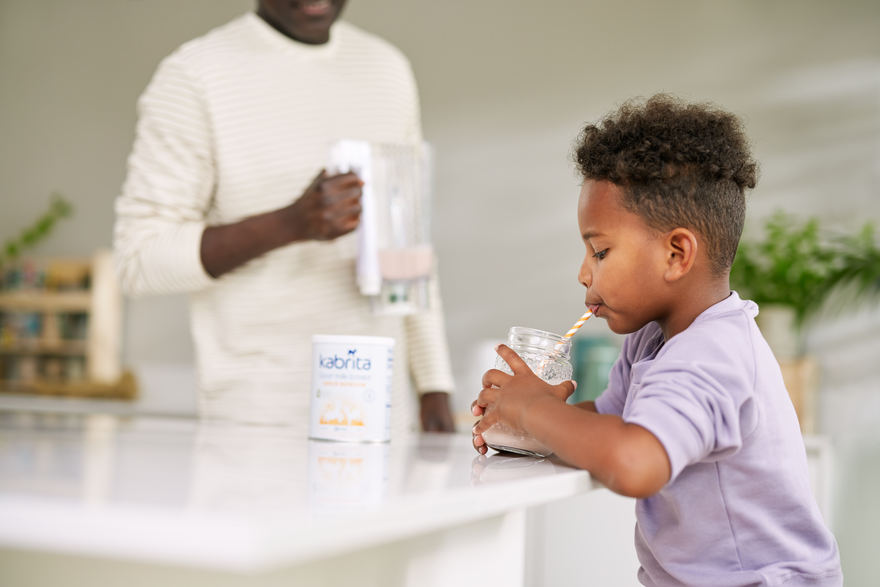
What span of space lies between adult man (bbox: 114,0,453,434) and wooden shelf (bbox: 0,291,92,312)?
125 inches

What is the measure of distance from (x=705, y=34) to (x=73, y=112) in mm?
3096

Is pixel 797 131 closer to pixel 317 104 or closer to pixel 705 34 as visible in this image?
pixel 705 34

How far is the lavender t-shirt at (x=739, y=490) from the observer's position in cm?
60

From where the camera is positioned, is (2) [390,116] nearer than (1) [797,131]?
Yes

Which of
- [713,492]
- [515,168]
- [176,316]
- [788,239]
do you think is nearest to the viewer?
[713,492]

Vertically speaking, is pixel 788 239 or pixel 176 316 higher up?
pixel 788 239

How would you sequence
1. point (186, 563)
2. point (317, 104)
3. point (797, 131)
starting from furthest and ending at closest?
1. point (797, 131)
2. point (317, 104)
3. point (186, 563)

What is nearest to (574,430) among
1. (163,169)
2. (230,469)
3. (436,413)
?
(230,469)

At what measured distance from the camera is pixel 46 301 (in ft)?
13.4

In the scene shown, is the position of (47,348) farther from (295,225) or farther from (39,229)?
(295,225)

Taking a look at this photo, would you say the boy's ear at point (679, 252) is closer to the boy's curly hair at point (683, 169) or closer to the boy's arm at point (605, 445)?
the boy's curly hair at point (683, 169)

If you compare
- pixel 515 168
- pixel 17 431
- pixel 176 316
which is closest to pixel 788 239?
pixel 515 168

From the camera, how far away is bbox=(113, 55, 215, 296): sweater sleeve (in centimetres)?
108

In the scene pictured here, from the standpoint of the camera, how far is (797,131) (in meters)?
2.58
